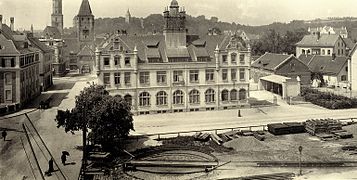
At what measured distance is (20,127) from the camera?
153ft

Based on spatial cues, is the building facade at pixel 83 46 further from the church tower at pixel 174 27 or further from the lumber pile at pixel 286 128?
the lumber pile at pixel 286 128

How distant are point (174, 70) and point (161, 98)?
14.5 feet

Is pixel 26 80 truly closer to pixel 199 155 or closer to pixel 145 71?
pixel 145 71

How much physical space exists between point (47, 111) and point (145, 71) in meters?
15.4

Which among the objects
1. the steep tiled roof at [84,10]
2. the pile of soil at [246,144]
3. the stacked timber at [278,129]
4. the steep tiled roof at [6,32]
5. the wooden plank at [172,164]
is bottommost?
the wooden plank at [172,164]

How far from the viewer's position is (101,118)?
35000 millimetres

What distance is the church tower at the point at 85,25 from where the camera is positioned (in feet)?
443

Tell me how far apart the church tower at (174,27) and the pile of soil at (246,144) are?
2320 centimetres

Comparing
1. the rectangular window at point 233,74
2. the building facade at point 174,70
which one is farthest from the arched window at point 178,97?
the rectangular window at point 233,74

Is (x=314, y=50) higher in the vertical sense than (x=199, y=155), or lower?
higher

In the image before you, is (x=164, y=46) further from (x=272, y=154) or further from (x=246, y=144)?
(x=272, y=154)

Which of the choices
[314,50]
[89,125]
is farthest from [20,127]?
[314,50]

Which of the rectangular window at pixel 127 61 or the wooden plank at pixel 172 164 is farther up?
the rectangular window at pixel 127 61

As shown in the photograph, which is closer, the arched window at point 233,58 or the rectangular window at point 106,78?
the rectangular window at point 106,78
